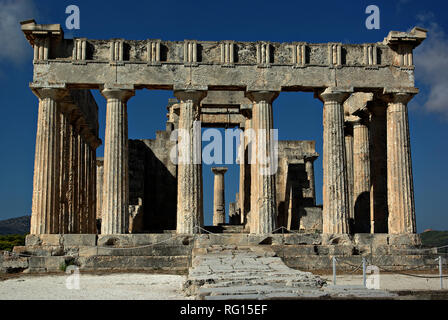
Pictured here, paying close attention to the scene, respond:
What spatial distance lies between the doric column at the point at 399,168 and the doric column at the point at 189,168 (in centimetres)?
850

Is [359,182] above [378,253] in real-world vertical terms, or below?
above

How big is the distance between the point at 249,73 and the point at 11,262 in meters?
12.6

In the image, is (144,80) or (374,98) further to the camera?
(374,98)

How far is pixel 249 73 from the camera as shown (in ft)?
85.9

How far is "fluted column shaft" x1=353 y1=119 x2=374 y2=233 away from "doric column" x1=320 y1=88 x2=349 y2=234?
14.2ft

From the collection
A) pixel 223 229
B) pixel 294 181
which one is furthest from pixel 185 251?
pixel 294 181

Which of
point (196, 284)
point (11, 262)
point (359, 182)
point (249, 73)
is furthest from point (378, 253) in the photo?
point (11, 262)

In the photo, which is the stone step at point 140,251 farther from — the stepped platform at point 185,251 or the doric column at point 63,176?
the doric column at point 63,176

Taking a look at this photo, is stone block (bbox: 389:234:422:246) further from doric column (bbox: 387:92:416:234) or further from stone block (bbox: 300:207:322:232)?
stone block (bbox: 300:207:322:232)

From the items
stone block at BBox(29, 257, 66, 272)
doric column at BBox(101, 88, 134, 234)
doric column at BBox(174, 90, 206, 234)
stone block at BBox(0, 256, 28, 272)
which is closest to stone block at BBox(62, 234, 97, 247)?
doric column at BBox(101, 88, 134, 234)

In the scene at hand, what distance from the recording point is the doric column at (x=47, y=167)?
24.7 metres

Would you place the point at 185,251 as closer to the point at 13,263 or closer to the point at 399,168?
the point at 13,263

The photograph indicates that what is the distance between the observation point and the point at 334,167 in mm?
→ 25969
